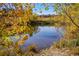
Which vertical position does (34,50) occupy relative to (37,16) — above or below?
below

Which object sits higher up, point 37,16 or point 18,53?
Answer: point 37,16

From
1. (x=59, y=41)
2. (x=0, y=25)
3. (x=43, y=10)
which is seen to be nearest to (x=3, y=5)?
(x=0, y=25)

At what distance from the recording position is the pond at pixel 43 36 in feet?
10.2

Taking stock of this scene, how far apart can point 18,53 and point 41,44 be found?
27 cm

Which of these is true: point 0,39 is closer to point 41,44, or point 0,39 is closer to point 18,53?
point 18,53

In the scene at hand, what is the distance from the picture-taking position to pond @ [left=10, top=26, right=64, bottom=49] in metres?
3.12

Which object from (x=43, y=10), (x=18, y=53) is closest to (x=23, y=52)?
(x=18, y=53)

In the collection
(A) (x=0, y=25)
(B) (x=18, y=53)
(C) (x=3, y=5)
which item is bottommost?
(B) (x=18, y=53)

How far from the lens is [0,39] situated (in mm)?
3154

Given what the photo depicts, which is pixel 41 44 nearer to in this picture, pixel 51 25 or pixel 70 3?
pixel 51 25

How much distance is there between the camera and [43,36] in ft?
10.3

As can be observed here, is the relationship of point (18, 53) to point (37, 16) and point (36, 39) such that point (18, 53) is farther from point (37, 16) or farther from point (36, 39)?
point (37, 16)

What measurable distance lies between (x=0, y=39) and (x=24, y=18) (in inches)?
13.9

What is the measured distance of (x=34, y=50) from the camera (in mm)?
3137
